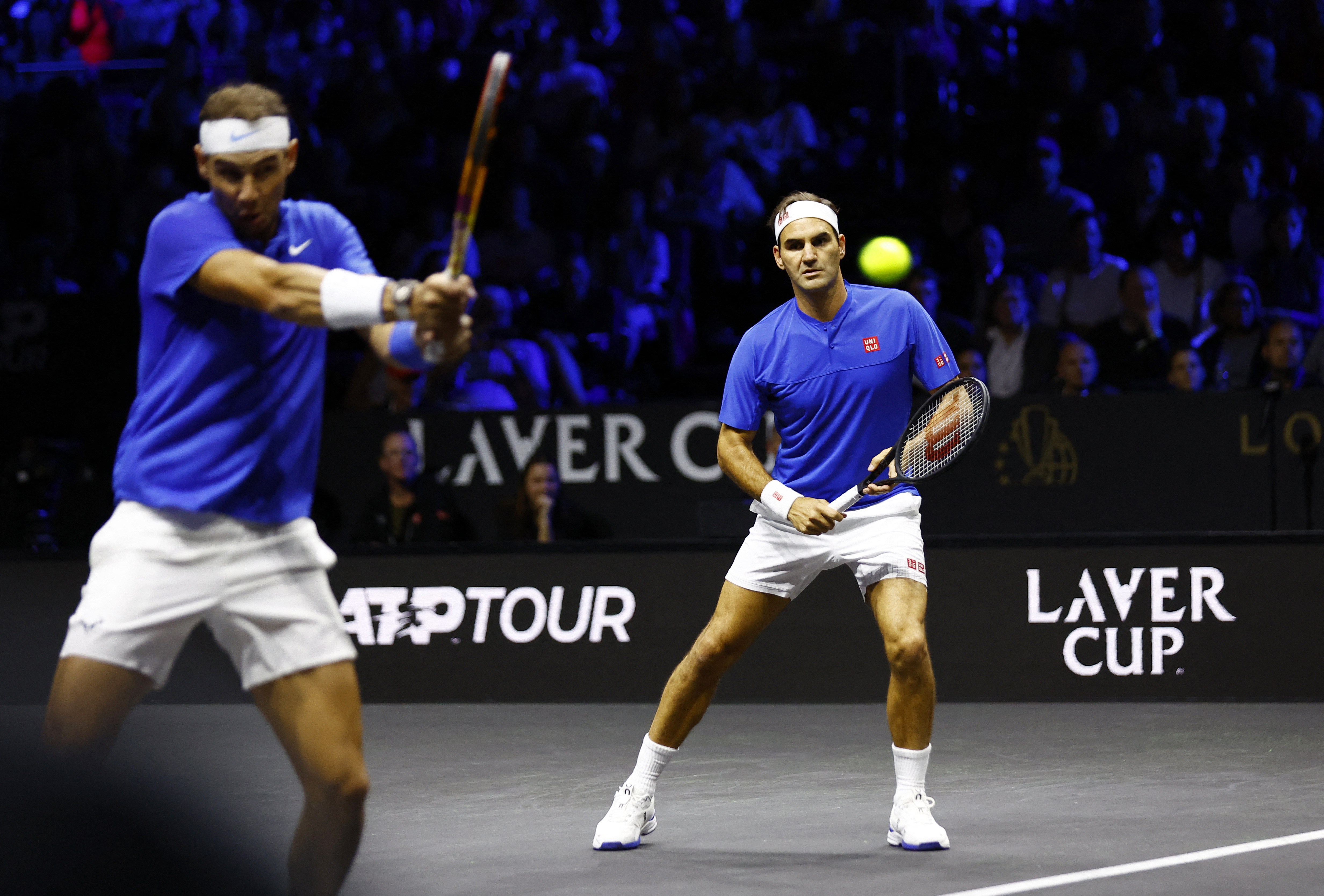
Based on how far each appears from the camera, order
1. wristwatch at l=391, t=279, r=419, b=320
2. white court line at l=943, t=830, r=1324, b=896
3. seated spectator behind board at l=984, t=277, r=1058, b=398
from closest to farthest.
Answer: wristwatch at l=391, t=279, r=419, b=320
white court line at l=943, t=830, r=1324, b=896
seated spectator behind board at l=984, t=277, r=1058, b=398

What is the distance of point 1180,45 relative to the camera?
468 inches

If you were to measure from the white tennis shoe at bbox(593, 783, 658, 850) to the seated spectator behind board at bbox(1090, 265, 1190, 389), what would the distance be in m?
4.95

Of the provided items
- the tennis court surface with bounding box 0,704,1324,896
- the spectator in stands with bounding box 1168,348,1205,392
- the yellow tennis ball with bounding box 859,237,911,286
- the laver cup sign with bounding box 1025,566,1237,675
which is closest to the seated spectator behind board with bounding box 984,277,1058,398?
the spectator in stands with bounding box 1168,348,1205,392

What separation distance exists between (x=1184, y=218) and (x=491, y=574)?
4.50m

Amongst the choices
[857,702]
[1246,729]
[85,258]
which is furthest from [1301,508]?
[85,258]

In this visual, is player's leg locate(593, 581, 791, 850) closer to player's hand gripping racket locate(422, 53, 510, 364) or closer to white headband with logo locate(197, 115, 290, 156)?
player's hand gripping racket locate(422, 53, 510, 364)

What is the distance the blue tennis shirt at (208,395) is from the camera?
337 centimetres

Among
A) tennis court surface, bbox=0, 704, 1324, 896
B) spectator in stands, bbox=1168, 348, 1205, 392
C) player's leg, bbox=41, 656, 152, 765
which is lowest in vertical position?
tennis court surface, bbox=0, 704, 1324, 896

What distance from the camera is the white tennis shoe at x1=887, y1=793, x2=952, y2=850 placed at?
4953 millimetres

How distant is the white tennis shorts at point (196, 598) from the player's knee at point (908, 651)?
1.89 meters

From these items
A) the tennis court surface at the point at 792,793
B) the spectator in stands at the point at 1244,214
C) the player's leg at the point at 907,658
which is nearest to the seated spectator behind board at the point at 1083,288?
the spectator in stands at the point at 1244,214

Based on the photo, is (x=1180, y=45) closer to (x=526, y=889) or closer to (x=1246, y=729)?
(x=1246, y=729)

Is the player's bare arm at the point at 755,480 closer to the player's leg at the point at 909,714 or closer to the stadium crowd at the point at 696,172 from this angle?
the player's leg at the point at 909,714

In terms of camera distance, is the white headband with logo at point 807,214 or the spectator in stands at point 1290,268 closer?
the white headband with logo at point 807,214
